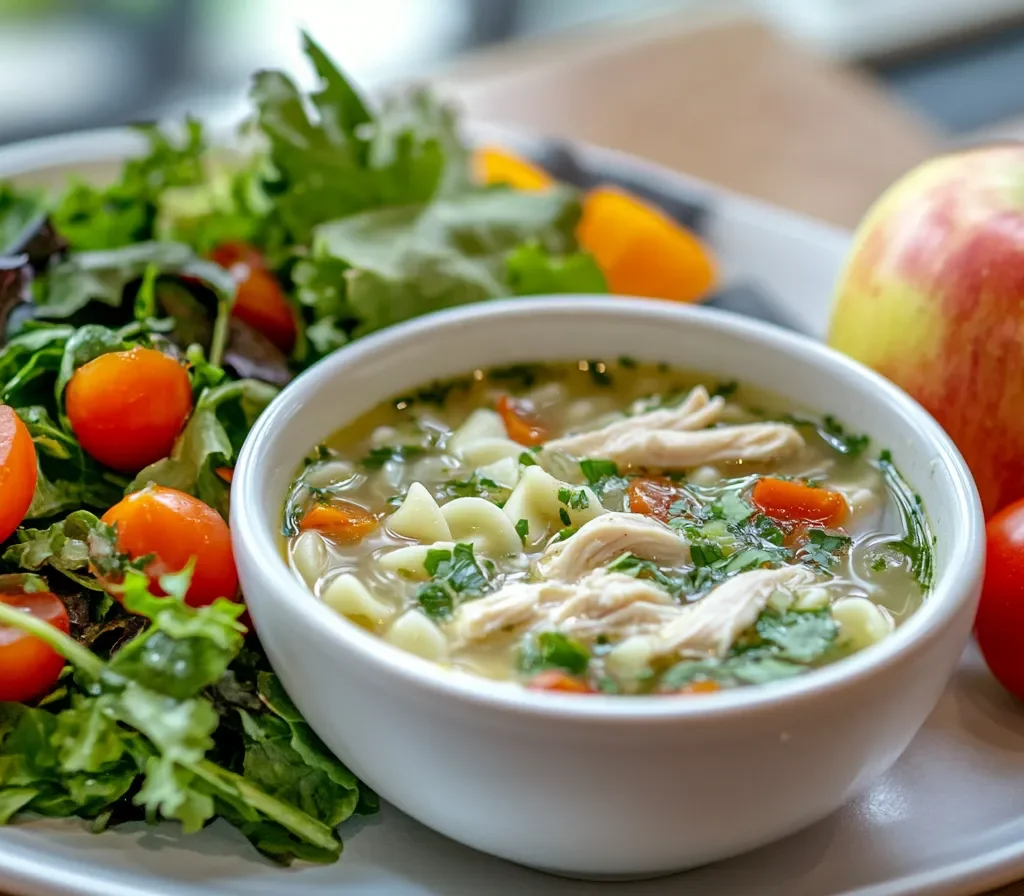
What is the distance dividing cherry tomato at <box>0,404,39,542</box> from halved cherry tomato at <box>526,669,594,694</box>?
85cm

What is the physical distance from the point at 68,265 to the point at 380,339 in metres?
0.76

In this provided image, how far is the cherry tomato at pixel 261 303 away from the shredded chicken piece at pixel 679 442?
2.62ft

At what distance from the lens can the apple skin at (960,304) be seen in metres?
2.39

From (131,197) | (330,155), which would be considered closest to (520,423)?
(330,155)

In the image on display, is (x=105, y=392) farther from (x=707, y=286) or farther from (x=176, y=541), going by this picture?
(x=707, y=286)

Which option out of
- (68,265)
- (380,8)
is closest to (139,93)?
(380,8)

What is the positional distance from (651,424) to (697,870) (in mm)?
812

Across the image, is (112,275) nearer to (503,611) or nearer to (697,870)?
(503,611)

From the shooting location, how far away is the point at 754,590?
1.85m

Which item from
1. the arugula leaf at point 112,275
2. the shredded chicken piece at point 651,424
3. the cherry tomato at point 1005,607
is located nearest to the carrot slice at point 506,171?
the arugula leaf at point 112,275

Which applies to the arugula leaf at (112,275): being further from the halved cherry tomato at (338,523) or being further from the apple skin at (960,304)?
the apple skin at (960,304)

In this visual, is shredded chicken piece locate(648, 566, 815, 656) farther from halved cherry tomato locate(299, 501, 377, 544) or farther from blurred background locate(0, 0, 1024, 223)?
blurred background locate(0, 0, 1024, 223)

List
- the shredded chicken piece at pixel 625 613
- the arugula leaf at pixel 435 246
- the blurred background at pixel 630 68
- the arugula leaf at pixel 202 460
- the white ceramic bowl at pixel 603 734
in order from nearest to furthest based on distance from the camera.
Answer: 1. the white ceramic bowl at pixel 603 734
2. the shredded chicken piece at pixel 625 613
3. the arugula leaf at pixel 202 460
4. the arugula leaf at pixel 435 246
5. the blurred background at pixel 630 68

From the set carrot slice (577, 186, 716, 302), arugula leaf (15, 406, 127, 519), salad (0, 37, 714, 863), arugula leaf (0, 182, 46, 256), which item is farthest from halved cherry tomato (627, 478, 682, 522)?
arugula leaf (0, 182, 46, 256)
